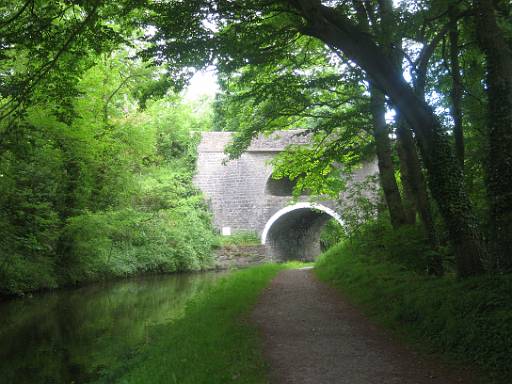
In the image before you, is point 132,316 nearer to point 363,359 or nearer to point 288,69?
point 288,69

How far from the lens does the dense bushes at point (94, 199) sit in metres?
12.0

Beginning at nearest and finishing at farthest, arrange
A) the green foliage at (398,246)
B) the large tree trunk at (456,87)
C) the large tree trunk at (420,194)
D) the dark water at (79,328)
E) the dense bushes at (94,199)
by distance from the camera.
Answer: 1. the dark water at (79,328)
2. the large tree trunk at (456,87)
3. the large tree trunk at (420,194)
4. the green foliage at (398,246)
5. the dense bushes at (94,199)

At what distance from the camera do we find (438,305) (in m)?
5.42

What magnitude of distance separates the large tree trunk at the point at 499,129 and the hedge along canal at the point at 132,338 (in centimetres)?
306


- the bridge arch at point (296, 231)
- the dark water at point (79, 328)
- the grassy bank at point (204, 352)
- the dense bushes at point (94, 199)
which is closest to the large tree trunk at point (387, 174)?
the grassy bank at point (204, 352)

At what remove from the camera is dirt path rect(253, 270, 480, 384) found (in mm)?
4184

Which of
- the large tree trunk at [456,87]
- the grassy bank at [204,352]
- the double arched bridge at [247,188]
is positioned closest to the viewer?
the grassy bank at [204,352]

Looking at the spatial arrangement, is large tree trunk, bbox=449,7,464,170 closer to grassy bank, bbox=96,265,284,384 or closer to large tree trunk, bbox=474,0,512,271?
large tree trunk, bbox=474,0,512,271

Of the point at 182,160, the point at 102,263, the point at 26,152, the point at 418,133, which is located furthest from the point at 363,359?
the point at 182,160

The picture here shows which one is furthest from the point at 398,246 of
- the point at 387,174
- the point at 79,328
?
the point at 79,328

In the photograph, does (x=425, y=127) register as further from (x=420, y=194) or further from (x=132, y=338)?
(x=132, y=338)

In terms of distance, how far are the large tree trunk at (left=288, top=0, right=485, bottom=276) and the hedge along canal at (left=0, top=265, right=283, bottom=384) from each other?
2.85 metres

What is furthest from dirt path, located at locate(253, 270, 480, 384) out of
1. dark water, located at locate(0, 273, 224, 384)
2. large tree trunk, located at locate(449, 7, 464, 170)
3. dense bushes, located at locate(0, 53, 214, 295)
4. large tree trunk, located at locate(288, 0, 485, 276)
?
dense bushes, located at locate(0, 53, 214, 295)

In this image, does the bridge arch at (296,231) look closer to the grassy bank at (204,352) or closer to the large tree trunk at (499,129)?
the grassy bank at (204,352)
